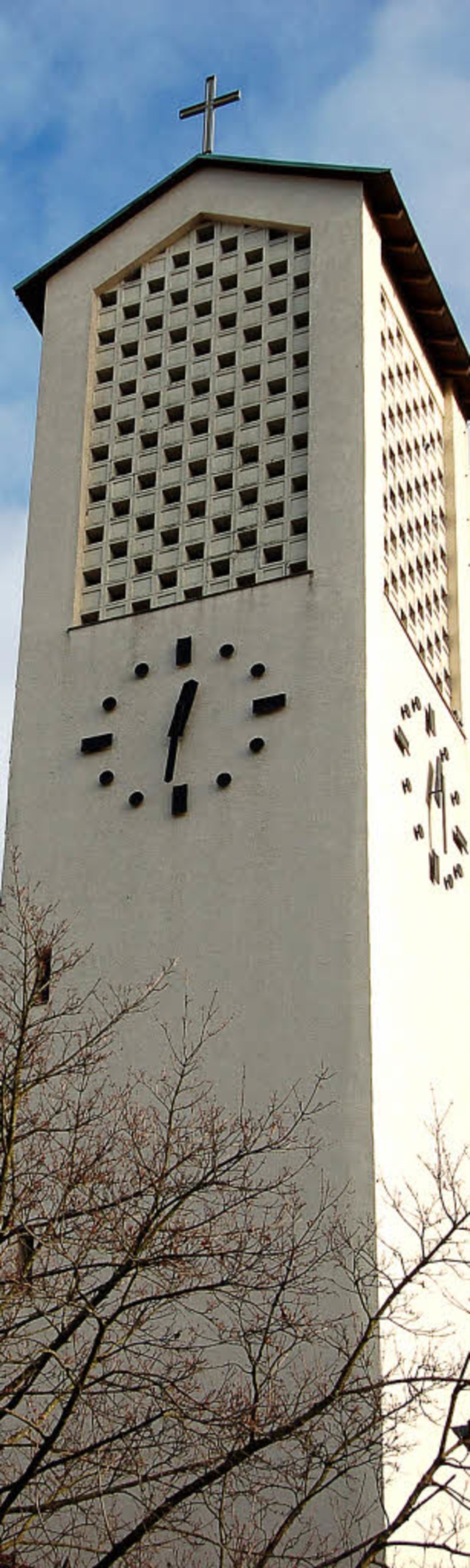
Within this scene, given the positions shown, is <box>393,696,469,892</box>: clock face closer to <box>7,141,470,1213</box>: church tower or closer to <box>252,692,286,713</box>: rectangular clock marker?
<box>7,141,470,1213</box>: church tower

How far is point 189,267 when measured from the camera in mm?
24438

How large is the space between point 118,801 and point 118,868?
2.57ft

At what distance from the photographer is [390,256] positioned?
2442 centimetres

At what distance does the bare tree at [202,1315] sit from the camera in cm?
1372

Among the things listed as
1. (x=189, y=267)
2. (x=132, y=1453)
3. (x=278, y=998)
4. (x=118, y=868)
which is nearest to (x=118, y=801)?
(x=118, y=868)

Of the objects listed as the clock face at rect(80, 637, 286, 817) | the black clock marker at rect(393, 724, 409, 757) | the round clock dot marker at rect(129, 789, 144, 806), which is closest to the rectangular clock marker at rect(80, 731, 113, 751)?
the clock face at rect(80, 637, 286, 817)

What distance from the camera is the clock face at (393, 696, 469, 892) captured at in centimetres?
2170

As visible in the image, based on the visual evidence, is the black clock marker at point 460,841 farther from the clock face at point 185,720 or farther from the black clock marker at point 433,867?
the clock face at point 185,720

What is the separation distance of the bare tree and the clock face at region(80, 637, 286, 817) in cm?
174

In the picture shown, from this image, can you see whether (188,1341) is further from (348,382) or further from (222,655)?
(348,382)

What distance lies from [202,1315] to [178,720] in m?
6.10

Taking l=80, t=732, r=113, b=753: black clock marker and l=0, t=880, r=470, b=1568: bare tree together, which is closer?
l=0, t=880, r=470, b=1568: bare tree

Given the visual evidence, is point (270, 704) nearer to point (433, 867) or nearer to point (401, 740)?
point (401, 740)

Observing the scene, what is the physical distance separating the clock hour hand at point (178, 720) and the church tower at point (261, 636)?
0.03 meters
